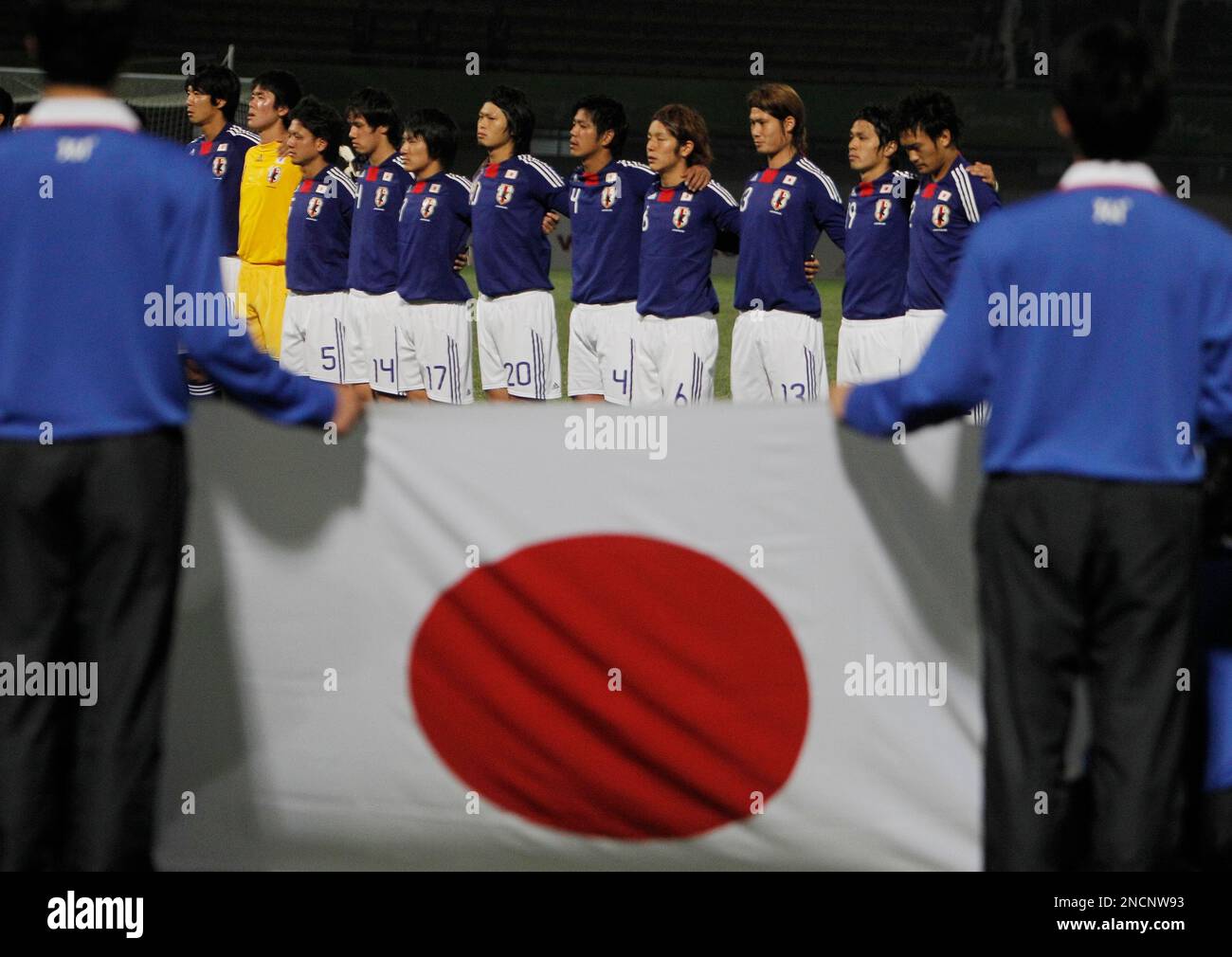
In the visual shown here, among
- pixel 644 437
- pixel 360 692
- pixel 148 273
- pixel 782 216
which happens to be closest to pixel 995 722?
pixel 644 437

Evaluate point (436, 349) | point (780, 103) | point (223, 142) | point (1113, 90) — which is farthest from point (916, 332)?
point (1113, 90)

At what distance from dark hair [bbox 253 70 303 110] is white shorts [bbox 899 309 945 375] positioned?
468 centimetres

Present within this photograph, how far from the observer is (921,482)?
3691mm

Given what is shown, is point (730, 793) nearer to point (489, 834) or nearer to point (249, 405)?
point (489, 834)

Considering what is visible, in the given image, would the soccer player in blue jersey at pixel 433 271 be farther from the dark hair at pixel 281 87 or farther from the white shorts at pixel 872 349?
the white shorts at pixel 872 349

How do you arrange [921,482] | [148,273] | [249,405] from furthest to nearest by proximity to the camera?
[921,482]
[249,405]
[148,273]

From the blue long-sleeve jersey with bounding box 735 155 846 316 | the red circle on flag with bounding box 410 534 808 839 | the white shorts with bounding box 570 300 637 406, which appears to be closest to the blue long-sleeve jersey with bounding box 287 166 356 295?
the white shorts with bounding box 570 300 637 406

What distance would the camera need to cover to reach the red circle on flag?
3701mm

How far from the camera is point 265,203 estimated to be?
10.6 meters

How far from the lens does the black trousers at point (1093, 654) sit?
2990 millimetres

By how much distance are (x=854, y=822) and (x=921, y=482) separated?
0.83m

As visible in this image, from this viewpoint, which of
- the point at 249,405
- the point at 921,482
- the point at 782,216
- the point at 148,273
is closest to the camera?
the point at 148,273

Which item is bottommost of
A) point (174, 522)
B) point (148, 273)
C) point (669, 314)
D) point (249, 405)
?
point (174, 522)

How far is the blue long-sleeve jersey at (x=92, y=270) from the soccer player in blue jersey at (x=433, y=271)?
679 centimetres
